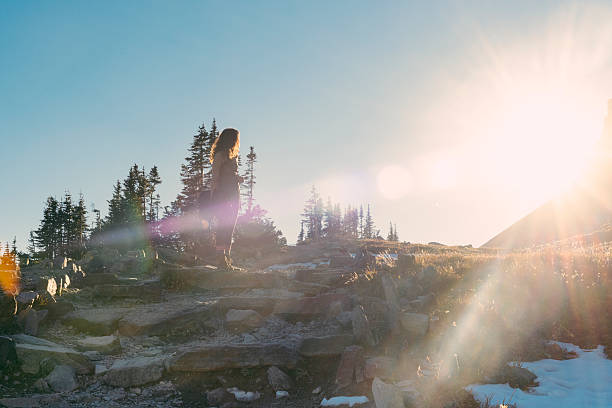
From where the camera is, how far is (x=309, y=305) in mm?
8906

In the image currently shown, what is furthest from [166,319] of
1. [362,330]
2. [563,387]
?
[563,387]

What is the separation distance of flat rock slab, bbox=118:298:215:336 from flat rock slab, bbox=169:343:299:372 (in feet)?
6.15

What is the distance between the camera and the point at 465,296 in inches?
303

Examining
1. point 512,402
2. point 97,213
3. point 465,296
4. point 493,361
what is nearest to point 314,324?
point 465,296

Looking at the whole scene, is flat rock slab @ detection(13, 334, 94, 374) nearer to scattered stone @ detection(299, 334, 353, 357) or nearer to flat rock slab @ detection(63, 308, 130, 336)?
flat rock slab @ detection(63, 308, 130, 336)

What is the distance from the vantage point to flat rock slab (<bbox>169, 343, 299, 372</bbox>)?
6.08 m

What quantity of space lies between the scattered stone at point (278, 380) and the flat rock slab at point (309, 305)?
279cm

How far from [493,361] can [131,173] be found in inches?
2023

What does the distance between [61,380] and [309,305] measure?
5.14 m

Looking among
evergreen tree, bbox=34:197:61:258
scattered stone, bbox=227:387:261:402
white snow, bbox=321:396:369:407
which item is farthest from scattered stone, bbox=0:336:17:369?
evergreen tree, bbox=34:197:61:258

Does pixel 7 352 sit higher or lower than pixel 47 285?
lower

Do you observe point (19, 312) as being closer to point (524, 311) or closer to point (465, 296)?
point (465, 296)

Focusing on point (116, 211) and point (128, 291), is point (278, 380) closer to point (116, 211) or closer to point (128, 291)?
point (128, 291)

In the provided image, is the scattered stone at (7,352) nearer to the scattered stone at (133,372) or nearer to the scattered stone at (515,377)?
the scattered stone at (133,372)
